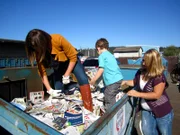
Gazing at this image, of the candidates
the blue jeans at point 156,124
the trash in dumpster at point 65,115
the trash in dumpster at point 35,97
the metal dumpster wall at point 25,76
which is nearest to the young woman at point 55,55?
the trash in dumpster at point 65,115

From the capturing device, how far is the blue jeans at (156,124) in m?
2.09

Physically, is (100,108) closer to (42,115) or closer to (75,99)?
(75,99)

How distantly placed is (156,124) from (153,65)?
2.46 ft

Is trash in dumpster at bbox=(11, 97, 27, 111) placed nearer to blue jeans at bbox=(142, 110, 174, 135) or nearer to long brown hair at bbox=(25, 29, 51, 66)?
long brown hair at bbox=(25, 29, 51, 66)

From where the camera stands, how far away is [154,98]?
2020 mm

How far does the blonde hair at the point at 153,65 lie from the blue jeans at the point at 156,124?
0.49 metres

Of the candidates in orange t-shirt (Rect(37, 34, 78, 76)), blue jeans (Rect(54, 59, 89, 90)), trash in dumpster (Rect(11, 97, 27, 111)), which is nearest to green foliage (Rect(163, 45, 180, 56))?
blue jeans (Rect(54, 59, 89, 90))

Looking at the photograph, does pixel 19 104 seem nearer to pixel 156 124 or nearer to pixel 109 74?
pixel 109 74

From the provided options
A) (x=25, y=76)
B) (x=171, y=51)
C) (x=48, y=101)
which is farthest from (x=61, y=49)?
(x=171, y=51)

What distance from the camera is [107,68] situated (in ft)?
9.62

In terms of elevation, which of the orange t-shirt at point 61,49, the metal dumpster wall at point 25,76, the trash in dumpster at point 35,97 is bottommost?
the trash in dumpster at point 35,97

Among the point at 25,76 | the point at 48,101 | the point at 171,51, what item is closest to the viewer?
the point at 48,101

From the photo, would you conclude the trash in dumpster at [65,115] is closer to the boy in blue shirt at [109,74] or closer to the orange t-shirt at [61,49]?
the boy in blue shirt at [109,74]

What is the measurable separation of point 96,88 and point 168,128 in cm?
187
